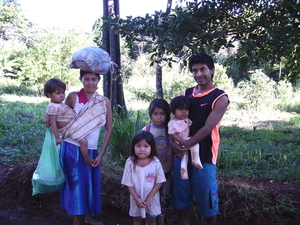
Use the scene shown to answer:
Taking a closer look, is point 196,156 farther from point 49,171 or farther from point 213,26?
point 213,26

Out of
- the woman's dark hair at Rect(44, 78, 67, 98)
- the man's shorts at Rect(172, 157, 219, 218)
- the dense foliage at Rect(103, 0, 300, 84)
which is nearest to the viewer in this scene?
the man's shorts at Rect(172, 157, 219, 218)

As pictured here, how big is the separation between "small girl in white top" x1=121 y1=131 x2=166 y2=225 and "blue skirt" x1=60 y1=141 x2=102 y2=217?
0.45 meters

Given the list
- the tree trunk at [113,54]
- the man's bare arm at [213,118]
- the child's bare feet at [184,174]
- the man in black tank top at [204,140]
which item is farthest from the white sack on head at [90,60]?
the tree trunk at [113,54]

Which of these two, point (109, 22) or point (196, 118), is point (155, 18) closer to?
point (109, 22)

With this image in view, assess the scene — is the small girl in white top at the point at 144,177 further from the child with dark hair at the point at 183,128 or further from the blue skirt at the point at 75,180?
the blue skirt at the point at 75,180

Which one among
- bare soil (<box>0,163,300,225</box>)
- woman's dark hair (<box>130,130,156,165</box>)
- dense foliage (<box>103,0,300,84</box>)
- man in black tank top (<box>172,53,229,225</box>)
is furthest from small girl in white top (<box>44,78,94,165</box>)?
dense foliage (<box>103,0,300,84</box>)

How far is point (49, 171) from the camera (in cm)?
255

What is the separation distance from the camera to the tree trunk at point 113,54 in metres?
6.50

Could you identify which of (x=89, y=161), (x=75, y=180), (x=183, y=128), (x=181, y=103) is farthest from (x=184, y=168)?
(x=75, y=180)

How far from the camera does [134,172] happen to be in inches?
96.7

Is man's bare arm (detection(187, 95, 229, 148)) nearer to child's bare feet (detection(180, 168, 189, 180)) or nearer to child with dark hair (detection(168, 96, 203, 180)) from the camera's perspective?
child with dark hair (detection(168, 96, 203, 180))

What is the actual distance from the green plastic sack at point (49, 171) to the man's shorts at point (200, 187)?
1071mm

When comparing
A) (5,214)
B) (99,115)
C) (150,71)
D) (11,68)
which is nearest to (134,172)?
(99,115)

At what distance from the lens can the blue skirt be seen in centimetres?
262
